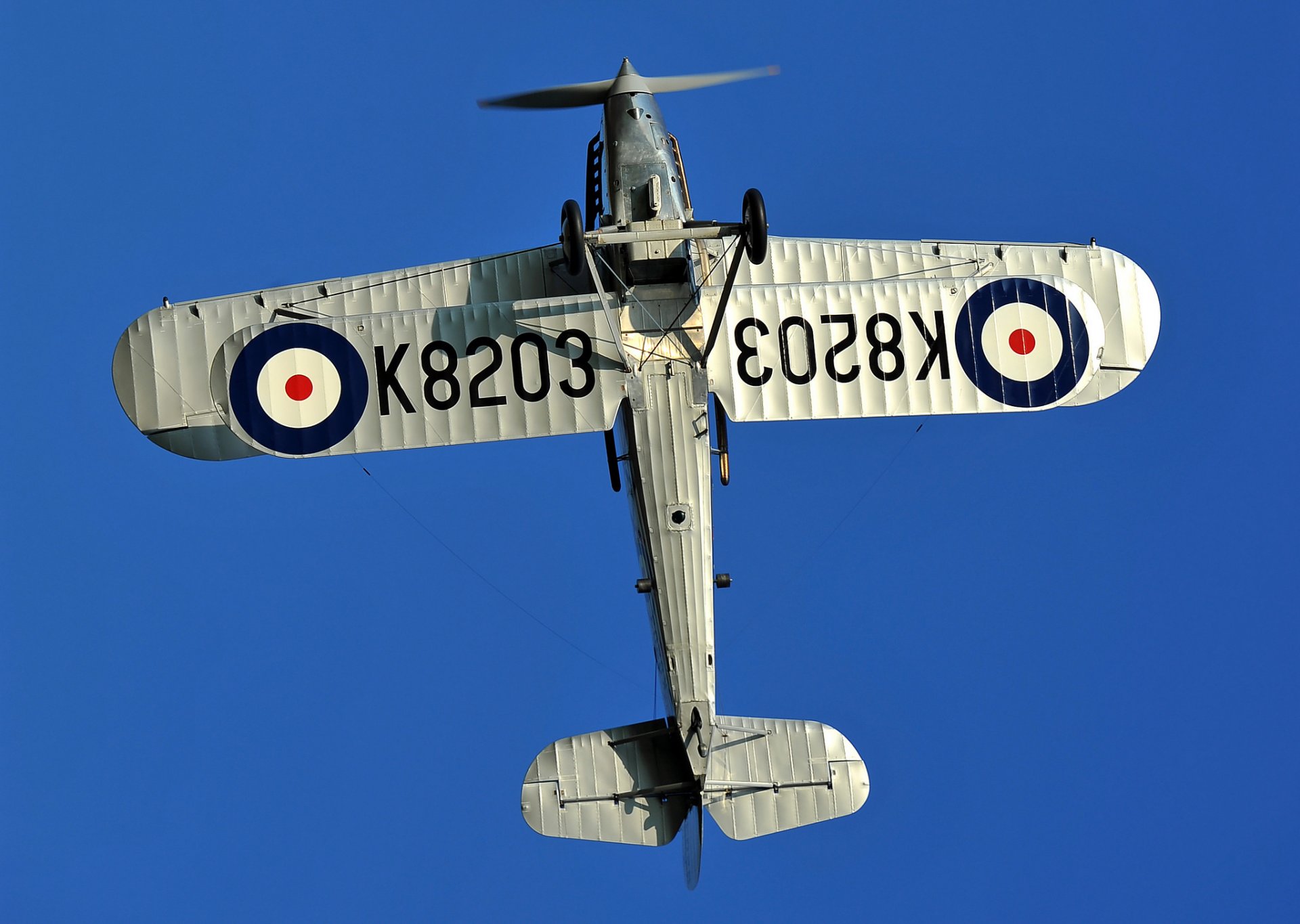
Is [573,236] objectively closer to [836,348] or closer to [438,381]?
[438,381]

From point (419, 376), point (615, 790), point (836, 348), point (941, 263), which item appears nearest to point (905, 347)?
point (836, 348)

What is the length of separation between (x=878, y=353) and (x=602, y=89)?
6.20 metres

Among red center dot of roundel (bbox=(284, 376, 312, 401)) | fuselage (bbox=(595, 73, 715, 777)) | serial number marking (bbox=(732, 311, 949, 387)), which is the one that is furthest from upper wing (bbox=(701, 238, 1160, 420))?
red center dot of roundel (bbox=(284, 376, 312, 401))

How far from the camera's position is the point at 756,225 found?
19.3 meters

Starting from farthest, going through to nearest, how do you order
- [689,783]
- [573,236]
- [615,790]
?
[615,790] < [689,783] < [573,236]

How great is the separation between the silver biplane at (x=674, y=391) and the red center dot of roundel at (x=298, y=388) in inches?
1.3

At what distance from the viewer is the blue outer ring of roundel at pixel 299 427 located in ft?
66.8

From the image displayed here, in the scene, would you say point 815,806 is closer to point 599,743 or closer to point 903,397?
point 599,743

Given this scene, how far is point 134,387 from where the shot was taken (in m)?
23.9

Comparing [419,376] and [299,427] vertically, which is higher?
[419,376]

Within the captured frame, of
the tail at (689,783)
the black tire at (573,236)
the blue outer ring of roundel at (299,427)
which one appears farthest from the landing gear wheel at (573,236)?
the tail at (689,783)

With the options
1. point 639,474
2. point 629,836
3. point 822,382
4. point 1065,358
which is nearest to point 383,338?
point 639,474

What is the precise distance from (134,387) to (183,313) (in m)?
1.16

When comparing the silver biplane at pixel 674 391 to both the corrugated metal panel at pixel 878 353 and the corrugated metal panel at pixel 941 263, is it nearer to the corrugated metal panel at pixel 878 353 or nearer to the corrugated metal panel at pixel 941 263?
the corrugated metal panel at pixel 878 353
